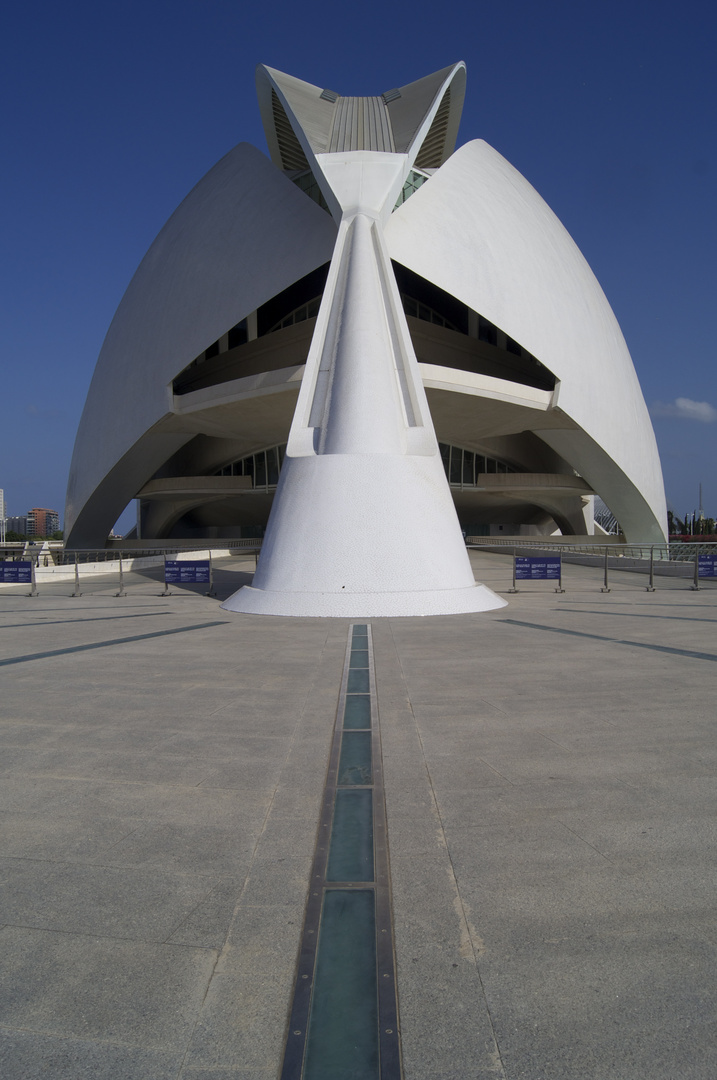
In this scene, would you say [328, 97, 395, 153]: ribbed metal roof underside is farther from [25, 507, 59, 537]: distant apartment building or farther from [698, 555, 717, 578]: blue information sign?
[25, 507, 59, 537]: distant apartment building

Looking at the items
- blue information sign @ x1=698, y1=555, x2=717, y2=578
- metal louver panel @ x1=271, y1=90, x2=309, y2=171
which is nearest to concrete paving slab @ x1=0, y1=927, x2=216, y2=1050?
blue information sign @ x1=698, y1=555, x2=717, y2=578

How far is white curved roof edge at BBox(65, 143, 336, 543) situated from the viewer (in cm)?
2131

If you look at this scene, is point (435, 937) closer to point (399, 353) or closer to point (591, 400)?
point (399, 353)

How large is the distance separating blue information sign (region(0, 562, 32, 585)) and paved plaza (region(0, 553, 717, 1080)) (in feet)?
34.7

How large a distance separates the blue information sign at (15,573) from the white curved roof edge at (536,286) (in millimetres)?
12836

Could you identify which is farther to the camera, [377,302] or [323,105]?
[323,105]

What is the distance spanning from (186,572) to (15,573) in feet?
14.4

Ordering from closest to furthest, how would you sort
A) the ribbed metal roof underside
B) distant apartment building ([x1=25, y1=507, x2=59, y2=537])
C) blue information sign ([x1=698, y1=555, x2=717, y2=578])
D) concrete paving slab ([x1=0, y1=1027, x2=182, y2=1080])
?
concrete paving slab ([x1=0, y1=1027, x2=182, y2=1080]) → blue information sign ([x1=698, y1=555, x2=717, y2=578]) → the ribbed metal roof underside → distant apartment building ([x1=25, y1=507, x2=59, y2=537])

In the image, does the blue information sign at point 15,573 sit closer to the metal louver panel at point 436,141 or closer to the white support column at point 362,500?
the white support column at point 362,500

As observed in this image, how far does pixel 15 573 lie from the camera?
1470 centimetres

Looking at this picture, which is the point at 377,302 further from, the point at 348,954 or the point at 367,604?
the point at 348,954

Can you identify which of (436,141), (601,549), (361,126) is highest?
(436,141)

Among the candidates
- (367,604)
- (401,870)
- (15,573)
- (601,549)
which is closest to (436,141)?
(601,549)

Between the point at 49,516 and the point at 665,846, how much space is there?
162168 millimetres
